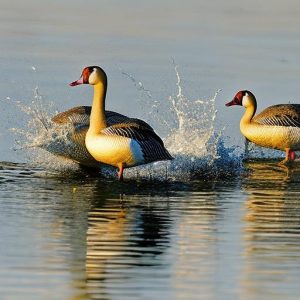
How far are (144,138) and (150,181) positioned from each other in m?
0.71

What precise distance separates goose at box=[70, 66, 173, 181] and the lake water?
0.89 feet

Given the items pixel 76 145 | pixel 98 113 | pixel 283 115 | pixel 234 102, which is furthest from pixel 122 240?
pixel 234 102

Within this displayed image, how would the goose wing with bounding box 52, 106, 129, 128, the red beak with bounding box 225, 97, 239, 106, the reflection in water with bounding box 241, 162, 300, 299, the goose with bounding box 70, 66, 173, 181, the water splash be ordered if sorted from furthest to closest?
the red beak with bounding box 225, 97, 239, 106, the goose wing with bounding box 52, 106, 129, 128, the water splash, the goose with bounding box 70, 66, 173, 181, the reflection in water with bounding box 241, 162, 300, 299

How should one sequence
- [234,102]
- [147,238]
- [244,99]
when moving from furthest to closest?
[234,102] → [244,99] → [147,238]

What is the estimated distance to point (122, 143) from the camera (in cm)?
1997

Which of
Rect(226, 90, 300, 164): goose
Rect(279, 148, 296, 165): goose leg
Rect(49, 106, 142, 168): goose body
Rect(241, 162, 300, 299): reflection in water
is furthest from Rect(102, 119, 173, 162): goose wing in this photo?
Rect(226, 90, 300, 164): goose

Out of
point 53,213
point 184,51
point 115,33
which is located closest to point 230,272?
point 53,213

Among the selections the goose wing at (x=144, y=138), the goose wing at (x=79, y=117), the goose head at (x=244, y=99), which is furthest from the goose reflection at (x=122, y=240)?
the goose head at (x=244, y=99)

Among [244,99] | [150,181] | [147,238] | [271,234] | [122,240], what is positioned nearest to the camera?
[122,240]

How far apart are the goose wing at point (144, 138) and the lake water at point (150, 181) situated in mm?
288

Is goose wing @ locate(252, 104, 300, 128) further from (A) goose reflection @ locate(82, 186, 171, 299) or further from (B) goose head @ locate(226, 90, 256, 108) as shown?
(A) goose reflection @ locate(82, 186, 171, 299)

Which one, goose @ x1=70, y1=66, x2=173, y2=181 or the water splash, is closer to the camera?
Result: goose @ x1=70, y1=66, x2=173, y2=181

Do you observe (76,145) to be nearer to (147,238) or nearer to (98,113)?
(98,113)

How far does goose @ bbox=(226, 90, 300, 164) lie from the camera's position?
24312 mm
